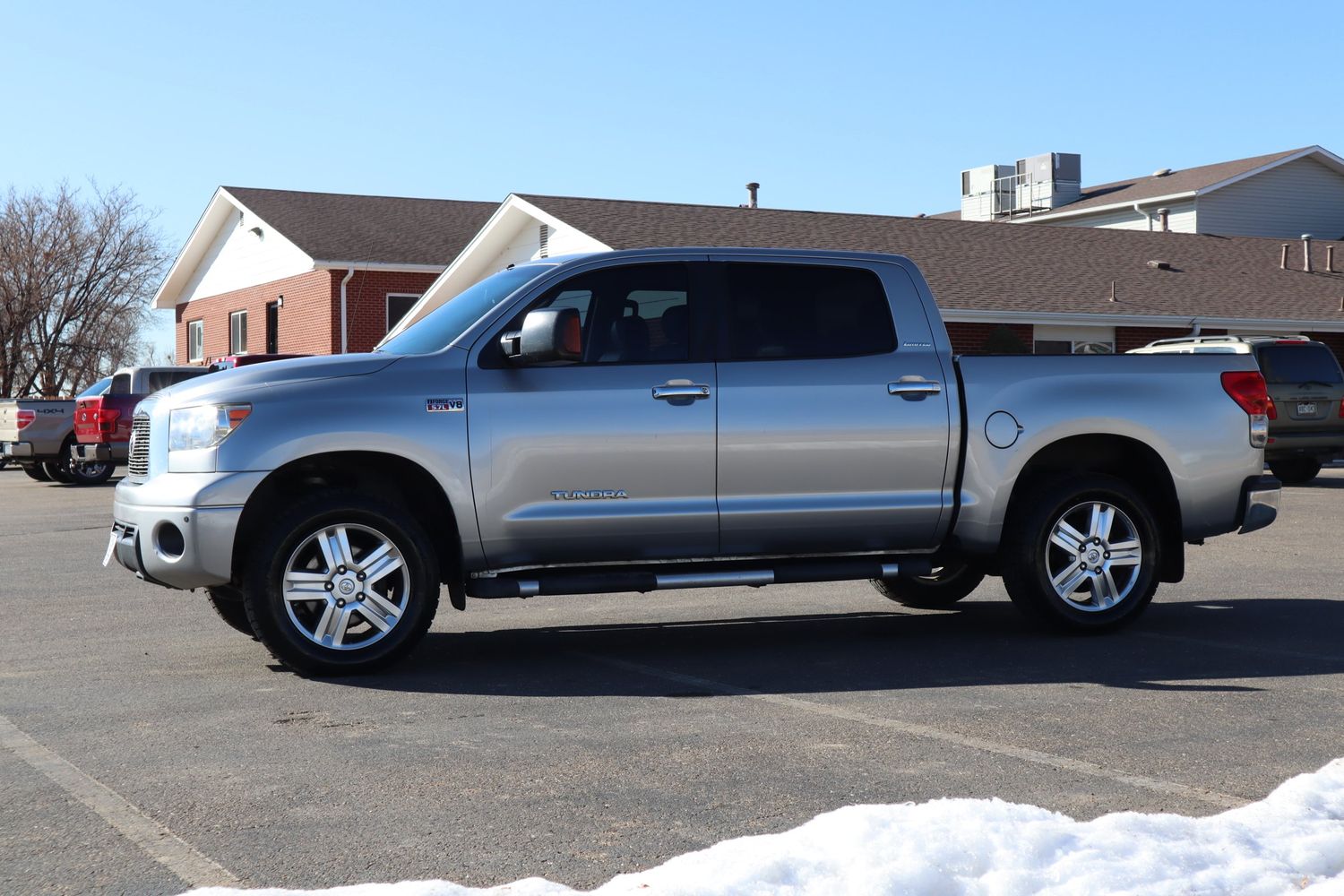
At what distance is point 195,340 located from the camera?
42625 millimetres

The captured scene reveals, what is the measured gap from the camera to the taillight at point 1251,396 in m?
8.59

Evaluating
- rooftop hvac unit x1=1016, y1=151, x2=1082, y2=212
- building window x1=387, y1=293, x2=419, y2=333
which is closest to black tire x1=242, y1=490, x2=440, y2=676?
building window x1=387, y1=293, x2=419, y2=333

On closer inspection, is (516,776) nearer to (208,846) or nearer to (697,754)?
(697,754)

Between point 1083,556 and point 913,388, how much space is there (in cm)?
139

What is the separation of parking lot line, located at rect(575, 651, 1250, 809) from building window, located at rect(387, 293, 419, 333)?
1053 inches

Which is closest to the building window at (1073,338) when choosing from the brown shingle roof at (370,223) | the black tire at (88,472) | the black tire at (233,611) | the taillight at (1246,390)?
the brown shingle roof at (370,223)

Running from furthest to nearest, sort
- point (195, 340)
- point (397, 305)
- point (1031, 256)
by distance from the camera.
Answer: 1. point (195, 340)
2. point (397, 305)
3. point (1031, 256)

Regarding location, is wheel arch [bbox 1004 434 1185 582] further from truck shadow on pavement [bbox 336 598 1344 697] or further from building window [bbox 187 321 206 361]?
building window [bbox 187 321 206 361]

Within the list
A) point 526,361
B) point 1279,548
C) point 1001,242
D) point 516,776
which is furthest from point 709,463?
point 1001,242

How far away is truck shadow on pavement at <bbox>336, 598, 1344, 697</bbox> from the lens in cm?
713

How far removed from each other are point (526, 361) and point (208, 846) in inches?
131

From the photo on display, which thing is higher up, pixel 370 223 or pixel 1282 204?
pixel 1282 204

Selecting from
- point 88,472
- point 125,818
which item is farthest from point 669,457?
point 88,472

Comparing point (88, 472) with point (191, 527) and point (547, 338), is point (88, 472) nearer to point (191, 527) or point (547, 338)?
point (191, 527)
